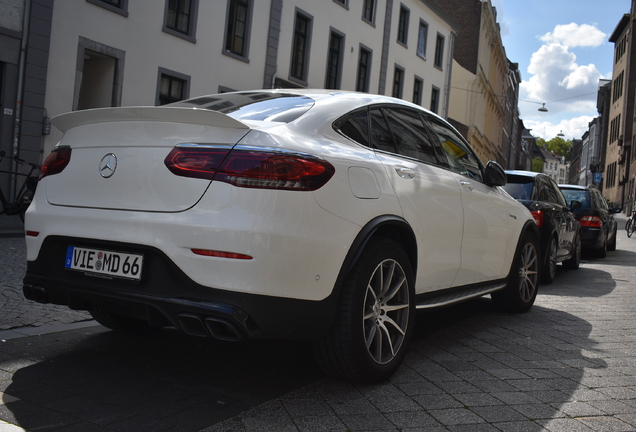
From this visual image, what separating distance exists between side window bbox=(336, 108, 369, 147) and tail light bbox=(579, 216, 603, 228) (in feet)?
33.4

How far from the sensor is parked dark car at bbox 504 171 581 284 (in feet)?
26.4

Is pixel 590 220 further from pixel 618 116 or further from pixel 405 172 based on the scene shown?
pixel 618 116

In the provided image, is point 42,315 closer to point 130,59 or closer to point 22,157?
point 22,157

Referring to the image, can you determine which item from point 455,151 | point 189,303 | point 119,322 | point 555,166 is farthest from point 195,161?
point 555,166

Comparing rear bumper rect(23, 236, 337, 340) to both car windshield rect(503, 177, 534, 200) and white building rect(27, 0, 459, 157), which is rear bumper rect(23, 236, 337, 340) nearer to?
car windshield rect(503, 177, 534, 200)

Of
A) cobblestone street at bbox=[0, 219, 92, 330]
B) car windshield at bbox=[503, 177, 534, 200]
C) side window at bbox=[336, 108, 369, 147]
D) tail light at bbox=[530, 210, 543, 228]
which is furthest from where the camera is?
car windshield at bbox=[503, 177, 534, 200]

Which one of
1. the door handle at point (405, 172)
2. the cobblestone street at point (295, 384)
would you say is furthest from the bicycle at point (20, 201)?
the door handle at point (405, 172)

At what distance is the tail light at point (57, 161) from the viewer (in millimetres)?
3479

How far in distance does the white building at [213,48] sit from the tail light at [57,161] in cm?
1090

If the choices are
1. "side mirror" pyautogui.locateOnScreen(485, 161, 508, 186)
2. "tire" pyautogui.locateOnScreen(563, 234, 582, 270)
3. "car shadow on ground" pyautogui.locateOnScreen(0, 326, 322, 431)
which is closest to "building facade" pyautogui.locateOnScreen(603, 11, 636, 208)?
"tire" pyautogui.locateOnScreen(563, 234, 582, 270)

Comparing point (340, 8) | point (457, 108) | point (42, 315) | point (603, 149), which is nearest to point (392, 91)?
point (340, 8)

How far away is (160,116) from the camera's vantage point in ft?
10.6

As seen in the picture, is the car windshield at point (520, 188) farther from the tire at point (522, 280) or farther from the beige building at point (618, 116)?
the beige building at point (618, 116)

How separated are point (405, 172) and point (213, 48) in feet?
49.3
